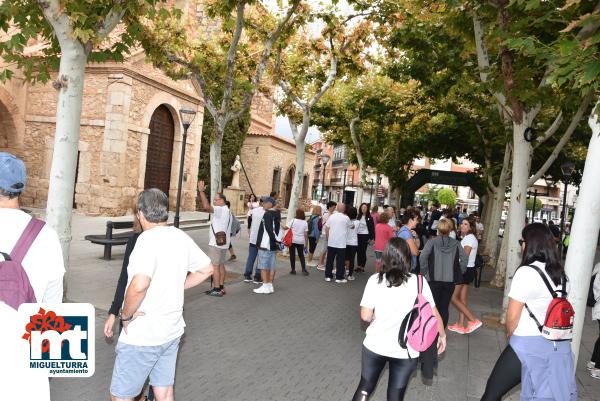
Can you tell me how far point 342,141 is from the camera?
89.0 ft

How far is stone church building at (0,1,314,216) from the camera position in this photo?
60.7ft

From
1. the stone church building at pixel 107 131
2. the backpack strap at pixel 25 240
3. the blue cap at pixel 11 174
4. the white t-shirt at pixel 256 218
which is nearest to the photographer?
the backpack strap at pixel 25 240

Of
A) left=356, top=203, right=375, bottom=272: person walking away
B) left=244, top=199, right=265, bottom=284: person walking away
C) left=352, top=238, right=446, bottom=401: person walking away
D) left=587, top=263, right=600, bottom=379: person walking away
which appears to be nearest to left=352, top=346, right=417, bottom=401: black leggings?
left=352, top=238, right=446, bottom=401: person walking away

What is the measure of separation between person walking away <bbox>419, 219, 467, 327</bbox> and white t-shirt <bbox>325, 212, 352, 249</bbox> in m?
4.06

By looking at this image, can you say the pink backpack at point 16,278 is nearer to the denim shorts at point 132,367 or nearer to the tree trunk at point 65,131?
the denim shorts at point 132,367

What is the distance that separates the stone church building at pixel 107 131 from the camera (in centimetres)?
1850

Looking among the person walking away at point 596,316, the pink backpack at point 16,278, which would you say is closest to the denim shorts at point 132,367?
the pink backpack at point 16,278

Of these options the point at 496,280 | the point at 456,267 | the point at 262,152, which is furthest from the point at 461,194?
the point at 456,267

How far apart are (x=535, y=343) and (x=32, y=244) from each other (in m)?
3.14

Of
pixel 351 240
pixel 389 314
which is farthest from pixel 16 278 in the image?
pixel 351 240

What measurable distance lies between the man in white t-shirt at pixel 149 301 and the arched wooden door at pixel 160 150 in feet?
61.0

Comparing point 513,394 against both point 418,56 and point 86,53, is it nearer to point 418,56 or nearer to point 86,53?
point 86,53

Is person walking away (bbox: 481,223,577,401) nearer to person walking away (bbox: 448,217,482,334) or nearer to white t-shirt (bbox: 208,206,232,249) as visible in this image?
person walking away (bbox: 448,217,482,334)

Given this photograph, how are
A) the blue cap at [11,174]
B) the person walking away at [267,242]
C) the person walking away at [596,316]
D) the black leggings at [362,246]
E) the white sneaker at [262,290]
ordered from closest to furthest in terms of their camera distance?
the blue cap at [11,174] → the person walking away at [596,316] → the person walking away at [267,242] → the white sneaker at [262,290] → the black leggings at [362,246]
